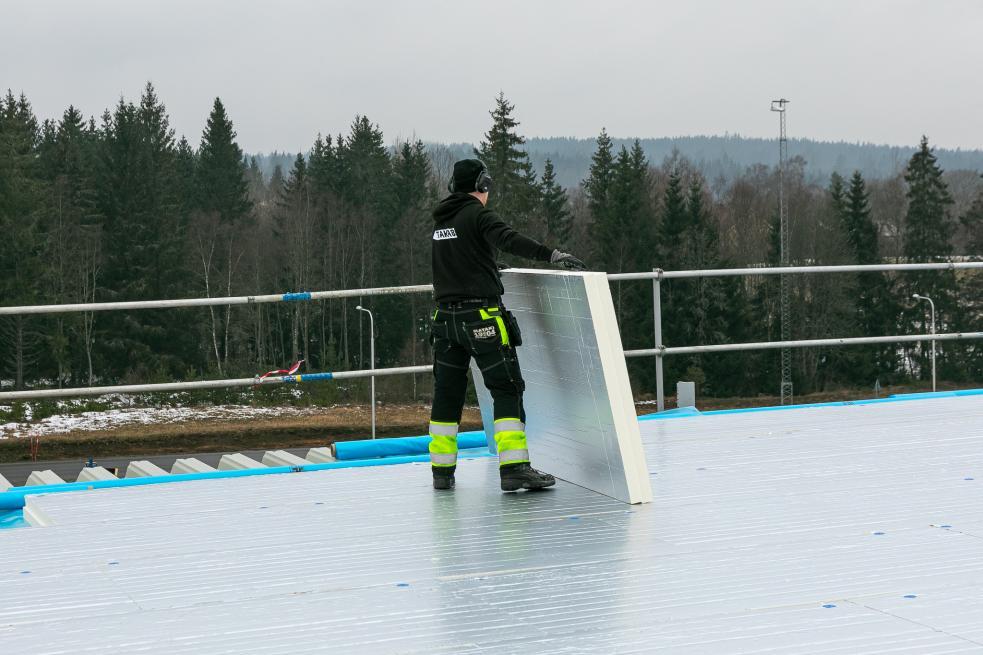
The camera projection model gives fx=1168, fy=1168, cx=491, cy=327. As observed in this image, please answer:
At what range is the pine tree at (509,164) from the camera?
83.1 meters

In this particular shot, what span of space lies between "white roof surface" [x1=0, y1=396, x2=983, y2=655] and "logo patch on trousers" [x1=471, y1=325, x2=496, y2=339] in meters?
0.78

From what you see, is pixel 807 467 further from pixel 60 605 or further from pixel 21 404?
pixel 21 404

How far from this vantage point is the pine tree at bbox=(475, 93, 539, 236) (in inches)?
3270

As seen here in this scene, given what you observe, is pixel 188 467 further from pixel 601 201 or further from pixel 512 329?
pixel 601 201

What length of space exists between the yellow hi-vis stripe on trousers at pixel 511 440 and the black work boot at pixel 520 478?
28 millimetres

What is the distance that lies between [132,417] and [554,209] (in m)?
46.6

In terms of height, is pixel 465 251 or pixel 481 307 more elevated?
pixel 465 251

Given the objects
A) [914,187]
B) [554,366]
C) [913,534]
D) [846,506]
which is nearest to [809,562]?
[913,534]

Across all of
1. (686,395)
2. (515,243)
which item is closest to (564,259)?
(515,243)

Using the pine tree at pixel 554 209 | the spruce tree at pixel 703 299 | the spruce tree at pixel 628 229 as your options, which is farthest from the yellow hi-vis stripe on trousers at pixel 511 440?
the pine tree at pixel 554 209

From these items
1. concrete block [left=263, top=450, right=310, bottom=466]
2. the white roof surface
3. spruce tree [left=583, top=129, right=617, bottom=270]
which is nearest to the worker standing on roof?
the white roof surface

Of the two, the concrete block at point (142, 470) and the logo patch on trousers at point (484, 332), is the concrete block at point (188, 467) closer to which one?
the concrete block at point (142, 470)

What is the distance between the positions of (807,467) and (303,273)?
76860 millimetres

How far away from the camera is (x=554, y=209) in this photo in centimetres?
8769
